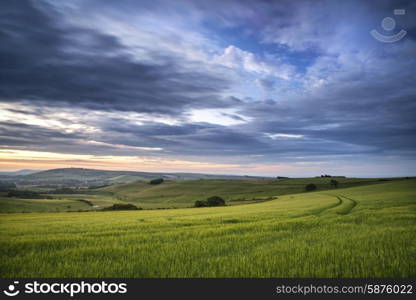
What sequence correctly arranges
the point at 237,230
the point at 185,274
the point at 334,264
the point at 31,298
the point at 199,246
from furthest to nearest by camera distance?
the point at 237,230, the point at 199,246, the point at 334,264, the point at 185,274, the point at 31,298

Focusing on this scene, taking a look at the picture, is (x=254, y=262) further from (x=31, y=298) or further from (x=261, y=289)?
(x=31, y=298)

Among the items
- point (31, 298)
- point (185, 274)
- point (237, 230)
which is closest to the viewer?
point (31, 298)

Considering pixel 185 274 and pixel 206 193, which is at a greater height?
pixel 185 274

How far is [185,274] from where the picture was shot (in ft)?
17.4

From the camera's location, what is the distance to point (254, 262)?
6.05m

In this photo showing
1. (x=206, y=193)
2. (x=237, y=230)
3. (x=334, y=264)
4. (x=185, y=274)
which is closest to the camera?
(x=185, y=274)

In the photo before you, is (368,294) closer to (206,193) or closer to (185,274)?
(185,274)

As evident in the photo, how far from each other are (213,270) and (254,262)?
116cm

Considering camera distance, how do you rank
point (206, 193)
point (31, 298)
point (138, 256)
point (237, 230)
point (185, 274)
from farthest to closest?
point (206, 193) < point (237, 230) < point (138, 256) < point (185, 274) < point (31, 298)

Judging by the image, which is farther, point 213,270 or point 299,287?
point 213,270

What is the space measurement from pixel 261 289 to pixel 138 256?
3.67 m

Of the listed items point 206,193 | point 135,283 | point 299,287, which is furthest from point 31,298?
point 206,193

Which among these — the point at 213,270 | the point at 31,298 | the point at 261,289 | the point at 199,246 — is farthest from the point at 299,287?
the point at 31,298

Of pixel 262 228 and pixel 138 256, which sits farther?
pixel 262 228
